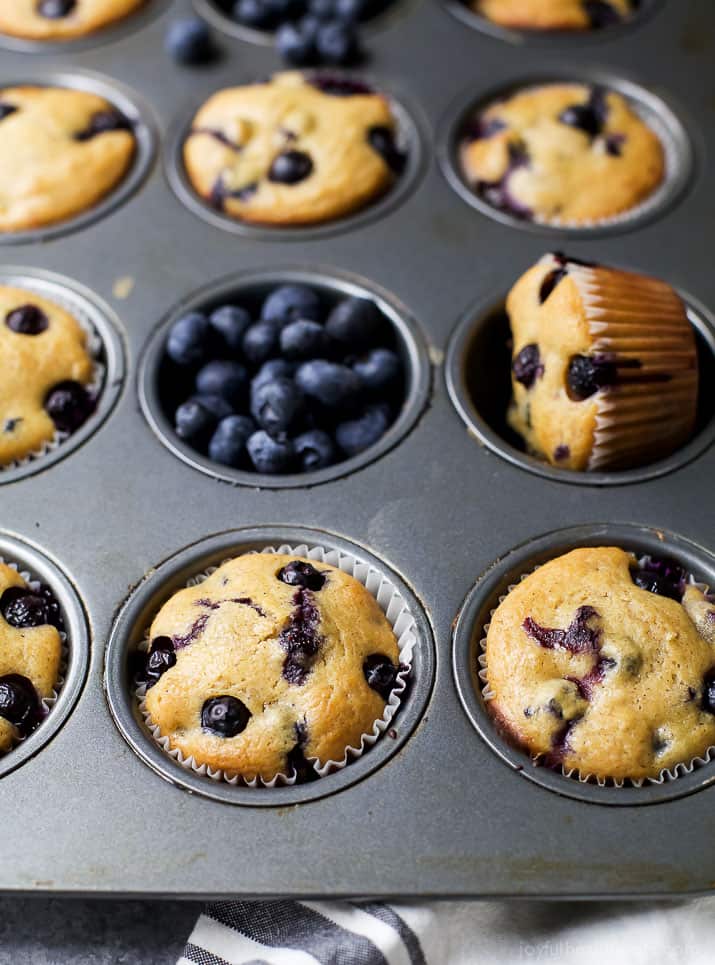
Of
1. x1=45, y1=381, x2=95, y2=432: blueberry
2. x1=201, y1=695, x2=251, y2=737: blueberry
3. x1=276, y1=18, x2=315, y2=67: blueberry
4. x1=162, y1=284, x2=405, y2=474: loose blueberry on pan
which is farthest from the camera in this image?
x1=276, y1=18, x2=315, y2=67: blueberry

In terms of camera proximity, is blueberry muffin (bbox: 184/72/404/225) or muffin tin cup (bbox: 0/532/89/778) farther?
blueberry muffin (bbox: 184/72/404/225)

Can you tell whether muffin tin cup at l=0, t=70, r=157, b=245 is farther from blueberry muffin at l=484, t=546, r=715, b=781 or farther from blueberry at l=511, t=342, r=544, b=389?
blueberry muffin at l=484, t=546, r=715, b=781

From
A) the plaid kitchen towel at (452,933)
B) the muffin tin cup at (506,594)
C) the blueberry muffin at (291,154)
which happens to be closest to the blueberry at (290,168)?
the blueberry muffin at (291,154)

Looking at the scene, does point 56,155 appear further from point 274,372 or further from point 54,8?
point 274,372

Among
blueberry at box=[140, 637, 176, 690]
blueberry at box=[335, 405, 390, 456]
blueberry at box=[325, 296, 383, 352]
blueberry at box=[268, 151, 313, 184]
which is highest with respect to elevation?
blueberry at box=[268, 151, 313, 184]

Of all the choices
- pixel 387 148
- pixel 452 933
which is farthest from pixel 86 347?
pixel 452 933

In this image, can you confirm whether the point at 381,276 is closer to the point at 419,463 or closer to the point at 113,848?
the point at 419,463

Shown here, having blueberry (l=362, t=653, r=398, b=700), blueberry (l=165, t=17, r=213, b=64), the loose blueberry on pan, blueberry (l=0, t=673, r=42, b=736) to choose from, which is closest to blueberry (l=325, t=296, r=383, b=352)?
the loose blueberry on pan
